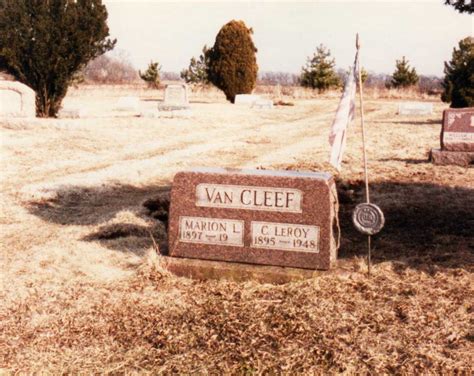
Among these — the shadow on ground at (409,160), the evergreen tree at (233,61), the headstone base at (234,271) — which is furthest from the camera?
the evergreen tree at (233,61)

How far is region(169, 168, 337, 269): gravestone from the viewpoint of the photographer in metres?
5.11

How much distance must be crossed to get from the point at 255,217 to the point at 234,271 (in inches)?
20.9

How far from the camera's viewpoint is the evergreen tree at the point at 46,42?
18422 mm

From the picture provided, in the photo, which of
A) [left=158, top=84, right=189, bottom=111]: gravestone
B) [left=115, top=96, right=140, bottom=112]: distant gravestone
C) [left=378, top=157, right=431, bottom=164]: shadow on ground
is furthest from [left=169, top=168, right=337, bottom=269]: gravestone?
[left=115, top=96, right=140, bottom=112]: distant gravestone

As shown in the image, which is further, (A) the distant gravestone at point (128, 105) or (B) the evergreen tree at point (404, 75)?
(B) the evergreen tree at point (404, 75)

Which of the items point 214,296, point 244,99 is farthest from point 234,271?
point 244,99

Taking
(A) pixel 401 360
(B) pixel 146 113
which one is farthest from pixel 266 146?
(A) pixel 401 360

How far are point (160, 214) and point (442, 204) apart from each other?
4.03m

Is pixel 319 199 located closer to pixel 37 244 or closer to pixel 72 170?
pixel 37 244

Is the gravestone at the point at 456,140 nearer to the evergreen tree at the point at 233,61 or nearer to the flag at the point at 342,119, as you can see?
the flag at the point at 342,119

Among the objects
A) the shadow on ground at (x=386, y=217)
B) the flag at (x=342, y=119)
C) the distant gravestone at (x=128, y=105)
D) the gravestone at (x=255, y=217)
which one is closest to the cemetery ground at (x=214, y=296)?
the shadow on ground at (x=386, y=217)

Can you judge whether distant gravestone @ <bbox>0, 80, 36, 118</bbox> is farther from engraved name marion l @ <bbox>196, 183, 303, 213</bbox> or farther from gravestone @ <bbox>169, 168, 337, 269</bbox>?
engraved name marion l @ <bbox>196, 183, 303, 213</bbox>

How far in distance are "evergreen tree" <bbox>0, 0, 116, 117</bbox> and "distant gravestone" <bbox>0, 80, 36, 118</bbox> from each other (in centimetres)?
192

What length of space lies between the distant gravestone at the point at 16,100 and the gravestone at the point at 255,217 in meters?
12.8
